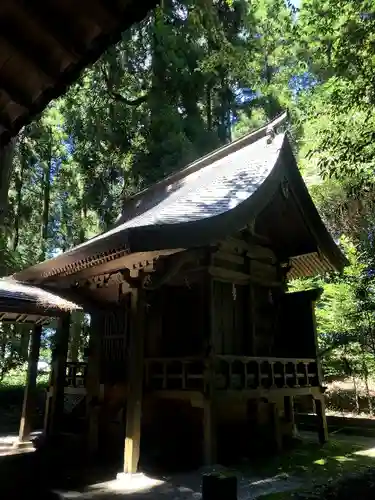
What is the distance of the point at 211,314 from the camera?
24.7 ft

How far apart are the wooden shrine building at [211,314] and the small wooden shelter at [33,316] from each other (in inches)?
13.5

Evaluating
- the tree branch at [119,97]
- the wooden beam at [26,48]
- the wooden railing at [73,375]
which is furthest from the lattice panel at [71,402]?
the tree branch at [119,97]

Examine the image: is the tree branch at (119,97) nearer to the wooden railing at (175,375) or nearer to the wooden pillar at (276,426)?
the wooden railing at (175,375)

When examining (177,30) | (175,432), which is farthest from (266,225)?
(177,30)

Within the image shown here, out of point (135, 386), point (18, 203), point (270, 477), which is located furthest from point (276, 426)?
point (18, 203)

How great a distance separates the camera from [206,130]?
1856 centimetres

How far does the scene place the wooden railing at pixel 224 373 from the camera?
7.02 metres

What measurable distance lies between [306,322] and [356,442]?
2907 millimetres

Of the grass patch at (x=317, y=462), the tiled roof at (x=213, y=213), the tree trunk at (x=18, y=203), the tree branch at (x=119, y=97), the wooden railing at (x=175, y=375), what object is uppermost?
the tree branch at (x=119, y=97)

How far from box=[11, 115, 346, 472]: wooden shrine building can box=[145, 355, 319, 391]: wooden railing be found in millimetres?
24

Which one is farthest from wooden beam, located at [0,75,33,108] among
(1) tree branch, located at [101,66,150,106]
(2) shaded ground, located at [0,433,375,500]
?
(1) tree branch, located at [101,66,150,106]

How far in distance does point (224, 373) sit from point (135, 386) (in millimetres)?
1494

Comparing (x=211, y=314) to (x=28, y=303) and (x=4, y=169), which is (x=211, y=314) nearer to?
(x=28, y=303)

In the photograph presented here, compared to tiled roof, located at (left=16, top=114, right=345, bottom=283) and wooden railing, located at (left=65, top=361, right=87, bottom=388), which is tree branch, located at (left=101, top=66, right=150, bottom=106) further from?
wooden railing, located at (left=65, top=361, right=87, bottom=388)
